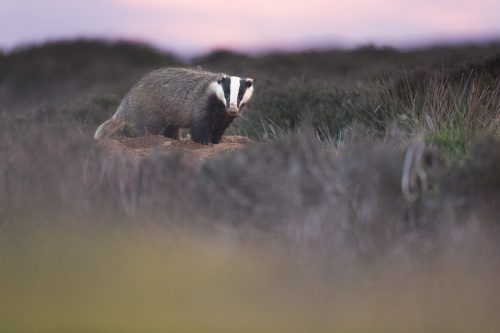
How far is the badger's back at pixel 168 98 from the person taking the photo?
879 cm

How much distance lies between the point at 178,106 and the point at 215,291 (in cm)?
596

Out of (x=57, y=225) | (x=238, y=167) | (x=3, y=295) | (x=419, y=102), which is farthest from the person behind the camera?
(x=419, y=102)

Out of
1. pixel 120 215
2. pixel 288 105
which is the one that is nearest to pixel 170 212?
pixel 120 215

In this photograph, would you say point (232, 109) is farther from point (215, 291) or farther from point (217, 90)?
point (215, 291)

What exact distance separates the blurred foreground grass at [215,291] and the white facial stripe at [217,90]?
187 inches

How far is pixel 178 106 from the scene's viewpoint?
349 inches

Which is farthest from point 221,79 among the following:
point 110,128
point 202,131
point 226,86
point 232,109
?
point 110,128

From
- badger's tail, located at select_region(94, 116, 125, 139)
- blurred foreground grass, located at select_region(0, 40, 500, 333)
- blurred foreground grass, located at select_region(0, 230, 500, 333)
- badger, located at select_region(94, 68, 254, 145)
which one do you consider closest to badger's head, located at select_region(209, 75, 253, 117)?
badger, located at select_region(94, 68, 254, 145)

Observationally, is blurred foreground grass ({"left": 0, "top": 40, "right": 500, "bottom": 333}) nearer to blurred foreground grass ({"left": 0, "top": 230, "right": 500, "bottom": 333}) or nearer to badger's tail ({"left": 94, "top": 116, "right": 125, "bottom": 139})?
blurred foreground grass ({"left": 0, "top": 230, "right": 500, "bottom": 333})

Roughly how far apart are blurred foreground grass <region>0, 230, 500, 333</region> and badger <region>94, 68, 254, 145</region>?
16.1 ft

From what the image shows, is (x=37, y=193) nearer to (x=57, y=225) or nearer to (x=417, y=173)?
(x=57, y=225)

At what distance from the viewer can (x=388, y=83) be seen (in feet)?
33.1

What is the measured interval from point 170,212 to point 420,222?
3.60 ft

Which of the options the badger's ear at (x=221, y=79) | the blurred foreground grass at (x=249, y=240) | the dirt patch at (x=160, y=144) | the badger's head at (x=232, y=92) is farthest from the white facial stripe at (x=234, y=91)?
the blurred foreground grass at (x=249, y=240)
